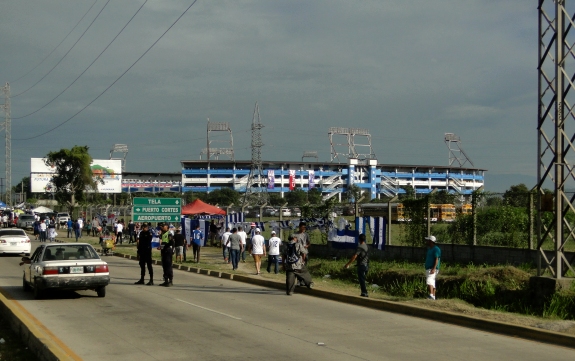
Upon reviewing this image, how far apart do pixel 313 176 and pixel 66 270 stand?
5016 inches

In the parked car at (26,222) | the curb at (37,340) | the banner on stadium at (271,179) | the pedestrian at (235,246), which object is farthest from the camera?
the banner on stadium at (271,179)

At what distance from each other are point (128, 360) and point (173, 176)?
15196 centimetres

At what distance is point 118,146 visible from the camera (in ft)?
600

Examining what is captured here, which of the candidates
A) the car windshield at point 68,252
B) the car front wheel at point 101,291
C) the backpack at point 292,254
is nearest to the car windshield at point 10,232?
the car windshield at point 68,252

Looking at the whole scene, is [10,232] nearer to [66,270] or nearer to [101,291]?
[101,291]

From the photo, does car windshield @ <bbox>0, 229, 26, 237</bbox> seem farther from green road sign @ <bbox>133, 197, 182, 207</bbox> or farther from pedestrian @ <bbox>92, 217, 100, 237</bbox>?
pedestrian @ <bbox>92, 217, 100, 237</bbox>

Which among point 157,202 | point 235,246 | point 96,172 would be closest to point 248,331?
point 235,246

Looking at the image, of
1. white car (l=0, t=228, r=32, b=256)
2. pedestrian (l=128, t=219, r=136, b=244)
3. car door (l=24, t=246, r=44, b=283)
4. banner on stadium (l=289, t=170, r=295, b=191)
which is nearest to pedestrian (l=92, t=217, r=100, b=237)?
pedestrian (l=128, t=219, r=136, b=244)

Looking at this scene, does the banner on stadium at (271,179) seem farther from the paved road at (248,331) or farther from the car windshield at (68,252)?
the car windshield at (68,252)

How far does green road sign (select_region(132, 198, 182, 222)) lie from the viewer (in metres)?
38.3

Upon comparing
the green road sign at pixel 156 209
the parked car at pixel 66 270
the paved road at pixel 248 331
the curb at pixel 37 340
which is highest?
the green road sign at pixel 156 209

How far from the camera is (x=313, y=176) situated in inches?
5625

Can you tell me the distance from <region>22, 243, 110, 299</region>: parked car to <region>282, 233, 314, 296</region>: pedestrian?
187 inches

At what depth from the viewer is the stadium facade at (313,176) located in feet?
472
